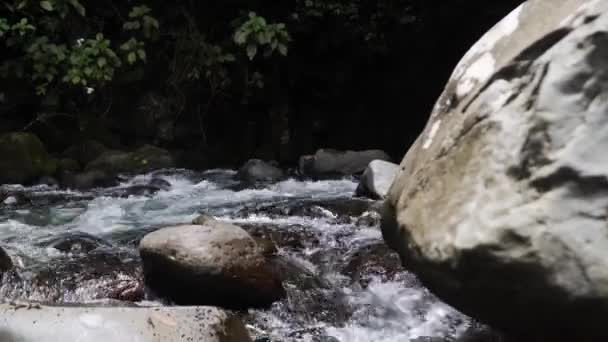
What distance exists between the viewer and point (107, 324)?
2.44 metres

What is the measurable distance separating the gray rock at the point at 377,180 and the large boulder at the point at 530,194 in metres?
3.11

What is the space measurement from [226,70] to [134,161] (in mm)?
1709

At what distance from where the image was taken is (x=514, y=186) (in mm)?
2029

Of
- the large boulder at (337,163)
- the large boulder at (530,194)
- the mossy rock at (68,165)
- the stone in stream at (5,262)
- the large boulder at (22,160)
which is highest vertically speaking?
the large boulder at (530,194)

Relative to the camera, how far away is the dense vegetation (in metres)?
7.54

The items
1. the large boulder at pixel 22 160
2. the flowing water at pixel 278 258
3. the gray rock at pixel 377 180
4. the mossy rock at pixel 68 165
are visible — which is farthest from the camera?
the mossy rock at pixel 68 165

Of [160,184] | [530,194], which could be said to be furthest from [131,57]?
[530,194]

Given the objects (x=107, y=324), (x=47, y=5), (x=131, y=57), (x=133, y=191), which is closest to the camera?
(x=107, y=324)

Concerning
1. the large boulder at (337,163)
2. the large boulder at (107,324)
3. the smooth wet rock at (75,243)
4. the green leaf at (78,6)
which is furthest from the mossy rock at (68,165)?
the large boulder at (107,324)

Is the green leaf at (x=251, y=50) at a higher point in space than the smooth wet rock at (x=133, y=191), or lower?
higher

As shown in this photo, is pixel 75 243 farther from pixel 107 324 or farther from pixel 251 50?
pixel 251 50

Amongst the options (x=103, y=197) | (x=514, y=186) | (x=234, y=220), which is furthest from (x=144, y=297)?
(x=103, y=197)

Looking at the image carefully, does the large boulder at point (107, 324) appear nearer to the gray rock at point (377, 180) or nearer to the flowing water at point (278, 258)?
the flowing water at point (278, 258)

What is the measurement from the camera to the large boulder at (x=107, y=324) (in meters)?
2.38
